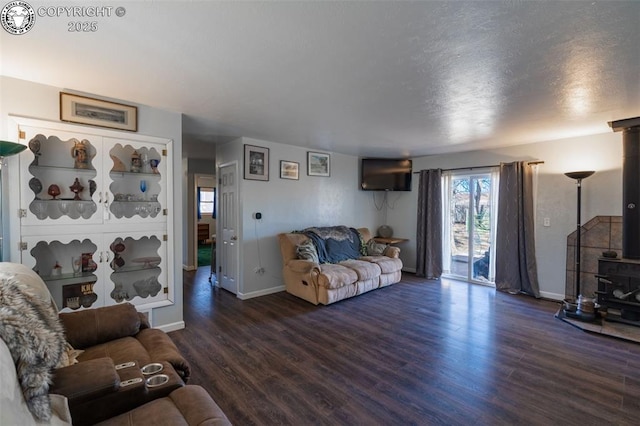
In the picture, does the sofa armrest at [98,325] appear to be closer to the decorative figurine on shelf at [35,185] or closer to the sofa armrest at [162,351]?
the sofa armrest at [162,351]

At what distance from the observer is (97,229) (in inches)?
106

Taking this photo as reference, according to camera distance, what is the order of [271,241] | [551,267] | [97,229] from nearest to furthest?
1. [97,229]
2. [551,267]
3. [271,241]

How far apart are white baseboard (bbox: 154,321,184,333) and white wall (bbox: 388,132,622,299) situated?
16.5 feet

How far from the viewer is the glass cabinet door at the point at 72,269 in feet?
8.36

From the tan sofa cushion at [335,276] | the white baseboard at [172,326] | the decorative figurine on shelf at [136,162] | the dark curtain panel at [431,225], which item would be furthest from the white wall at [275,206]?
the dark curtain panel at [431,225]

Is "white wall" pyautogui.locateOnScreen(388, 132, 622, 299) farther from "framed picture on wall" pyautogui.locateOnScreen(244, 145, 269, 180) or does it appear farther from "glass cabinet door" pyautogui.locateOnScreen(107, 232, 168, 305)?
"glass cabinet door" pyautogui.locateOnScreen(107, 232, 168, 305)

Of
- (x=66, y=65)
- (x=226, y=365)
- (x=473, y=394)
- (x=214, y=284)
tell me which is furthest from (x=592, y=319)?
(x=66, y=65)

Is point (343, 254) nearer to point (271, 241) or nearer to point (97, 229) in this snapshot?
point (271, 241)

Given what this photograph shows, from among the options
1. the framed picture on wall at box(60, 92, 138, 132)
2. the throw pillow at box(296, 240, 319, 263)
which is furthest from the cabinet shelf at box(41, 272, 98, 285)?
the throw pillow at box(296, 240, 319, 263)

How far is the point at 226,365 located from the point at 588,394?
2.78 metres

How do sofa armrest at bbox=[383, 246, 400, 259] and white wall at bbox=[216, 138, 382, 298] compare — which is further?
sofa armrest at bbox=[383, 246, 400, 259]

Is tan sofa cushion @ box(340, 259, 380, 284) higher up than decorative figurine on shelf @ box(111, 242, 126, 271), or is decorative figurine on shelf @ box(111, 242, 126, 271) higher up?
decorative figurine on shelf @ box(111, 242, 126, 271)

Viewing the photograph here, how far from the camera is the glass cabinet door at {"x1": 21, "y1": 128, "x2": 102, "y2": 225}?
2386 mm

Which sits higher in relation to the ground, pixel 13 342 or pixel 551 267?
pixel 13 342
